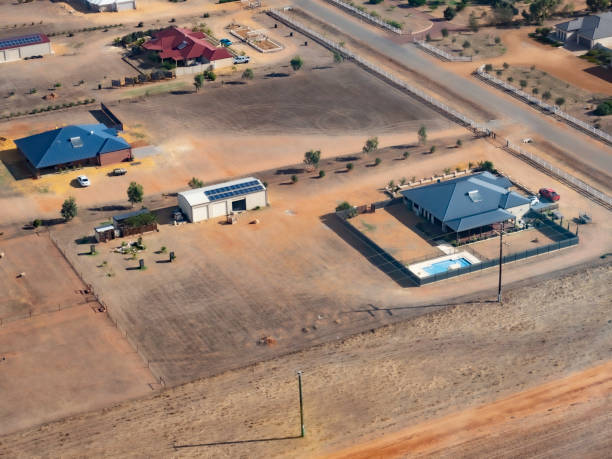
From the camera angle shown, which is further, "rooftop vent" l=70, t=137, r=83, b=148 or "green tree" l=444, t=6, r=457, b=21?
"green tree" l=444, t=6, r=457, b=21

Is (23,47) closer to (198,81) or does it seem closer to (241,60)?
(198,81)

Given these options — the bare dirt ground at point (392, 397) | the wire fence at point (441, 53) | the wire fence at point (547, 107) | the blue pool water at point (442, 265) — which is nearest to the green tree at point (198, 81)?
the wire fence at point (441, 53)

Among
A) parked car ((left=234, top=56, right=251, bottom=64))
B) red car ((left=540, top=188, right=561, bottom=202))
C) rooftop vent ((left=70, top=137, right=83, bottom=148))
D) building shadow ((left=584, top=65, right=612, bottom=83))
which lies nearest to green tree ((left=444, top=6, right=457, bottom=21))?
building shadow ((left=584, top=65, right=612, bottom=83))

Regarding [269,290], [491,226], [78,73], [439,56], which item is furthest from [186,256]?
[439,56]

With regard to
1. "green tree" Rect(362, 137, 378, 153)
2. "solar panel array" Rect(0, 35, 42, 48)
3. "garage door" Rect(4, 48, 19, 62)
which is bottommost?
"garage door" Rect(4, 48, 19, 62)

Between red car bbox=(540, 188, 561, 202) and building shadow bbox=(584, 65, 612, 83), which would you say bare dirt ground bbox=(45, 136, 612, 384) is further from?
building shadow bbox=(584, 65, 612, 83)

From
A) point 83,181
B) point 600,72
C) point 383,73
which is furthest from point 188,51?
point 600,72
